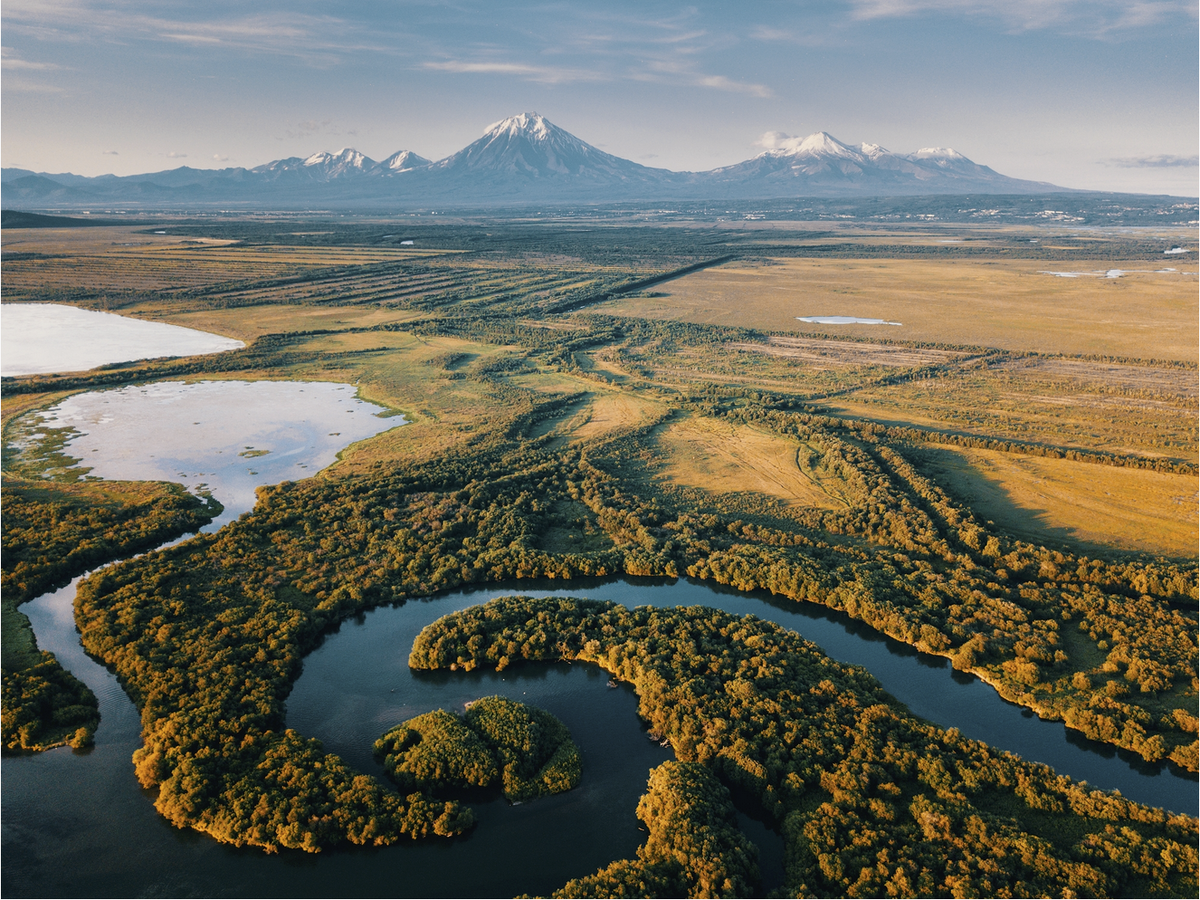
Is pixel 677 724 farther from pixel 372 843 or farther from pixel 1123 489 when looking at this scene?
pixel 1123 489

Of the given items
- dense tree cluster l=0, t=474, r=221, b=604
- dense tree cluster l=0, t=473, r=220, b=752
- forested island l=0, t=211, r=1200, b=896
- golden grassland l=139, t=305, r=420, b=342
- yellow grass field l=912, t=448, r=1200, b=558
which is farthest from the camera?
golden grassland l=139, t=305, r=420, b=342

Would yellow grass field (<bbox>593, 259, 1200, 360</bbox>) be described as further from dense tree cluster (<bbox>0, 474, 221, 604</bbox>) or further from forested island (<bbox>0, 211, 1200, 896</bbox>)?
dense tree cluster (<bbox>0, 474, 221, 604</bbox>)

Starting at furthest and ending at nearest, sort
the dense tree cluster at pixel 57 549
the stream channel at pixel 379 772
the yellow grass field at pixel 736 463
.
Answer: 1. the yellow grass field at pixel 736 463
2. the dense tree cluster at pixel 57 549
3. the stream channel at pixel 379 772

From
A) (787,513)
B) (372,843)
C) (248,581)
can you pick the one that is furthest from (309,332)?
(372,843)

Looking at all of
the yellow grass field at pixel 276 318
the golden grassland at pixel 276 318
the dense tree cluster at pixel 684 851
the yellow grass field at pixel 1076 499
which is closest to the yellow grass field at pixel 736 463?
the yellow grass field at pixel 1076 499

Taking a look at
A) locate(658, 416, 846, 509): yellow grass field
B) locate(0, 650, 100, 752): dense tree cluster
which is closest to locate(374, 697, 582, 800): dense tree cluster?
locate(0, 650, 100, 752): dense tree cluster

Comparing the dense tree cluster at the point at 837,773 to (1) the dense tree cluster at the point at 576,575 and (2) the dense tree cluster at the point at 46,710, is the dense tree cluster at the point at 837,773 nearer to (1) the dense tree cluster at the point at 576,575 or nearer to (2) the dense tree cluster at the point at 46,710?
(1) the dense tree cluster at the point at 576,575
